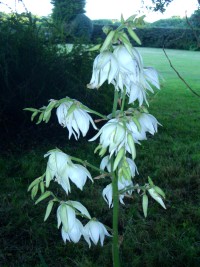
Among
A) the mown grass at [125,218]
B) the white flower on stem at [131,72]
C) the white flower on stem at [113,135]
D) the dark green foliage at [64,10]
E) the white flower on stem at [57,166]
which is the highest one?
the white flower on stem at [131,72]

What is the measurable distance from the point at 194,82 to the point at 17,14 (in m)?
7.98

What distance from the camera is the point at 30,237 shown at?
3.00 metres

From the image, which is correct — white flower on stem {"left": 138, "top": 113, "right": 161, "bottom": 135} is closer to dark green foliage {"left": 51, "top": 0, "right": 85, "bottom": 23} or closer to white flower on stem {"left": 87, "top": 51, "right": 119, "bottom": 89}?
white flower on stem {"left": 87, "top": 51, "right": 119, "bottom": 89}

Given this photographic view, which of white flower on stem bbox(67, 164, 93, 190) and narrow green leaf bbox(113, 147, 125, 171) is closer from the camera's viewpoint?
narrow green leaf bbox(113, 147, 125, 171)

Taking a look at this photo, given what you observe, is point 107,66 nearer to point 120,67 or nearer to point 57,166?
point 120,67

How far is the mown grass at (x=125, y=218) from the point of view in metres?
2.73

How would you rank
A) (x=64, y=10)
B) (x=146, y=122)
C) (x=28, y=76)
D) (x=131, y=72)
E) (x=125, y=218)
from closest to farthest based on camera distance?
(x=131, y=72)
(x=146, y=122)
(x=125, y=218)
(x=28, y=76)
(x=64, y=10)

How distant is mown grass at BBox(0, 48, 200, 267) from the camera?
2732 mm

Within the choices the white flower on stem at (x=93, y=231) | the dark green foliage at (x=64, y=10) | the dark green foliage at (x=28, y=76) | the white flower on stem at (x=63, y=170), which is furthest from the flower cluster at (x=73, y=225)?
the dark green foliage at (x=64, y=10)

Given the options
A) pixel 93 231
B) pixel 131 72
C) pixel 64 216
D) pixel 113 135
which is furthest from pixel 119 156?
pixel 93 231

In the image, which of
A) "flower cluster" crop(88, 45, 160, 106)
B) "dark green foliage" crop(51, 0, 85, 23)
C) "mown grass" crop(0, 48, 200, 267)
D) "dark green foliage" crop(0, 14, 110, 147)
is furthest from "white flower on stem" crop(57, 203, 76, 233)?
"dark green foliage" crop(51, 0, 85, 23)

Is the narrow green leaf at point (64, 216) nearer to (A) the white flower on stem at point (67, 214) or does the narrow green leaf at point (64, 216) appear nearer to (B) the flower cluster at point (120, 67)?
(A) the white flower on stem at point (67, 214)

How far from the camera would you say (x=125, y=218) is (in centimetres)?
323

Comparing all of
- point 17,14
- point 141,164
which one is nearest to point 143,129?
point 141,164
